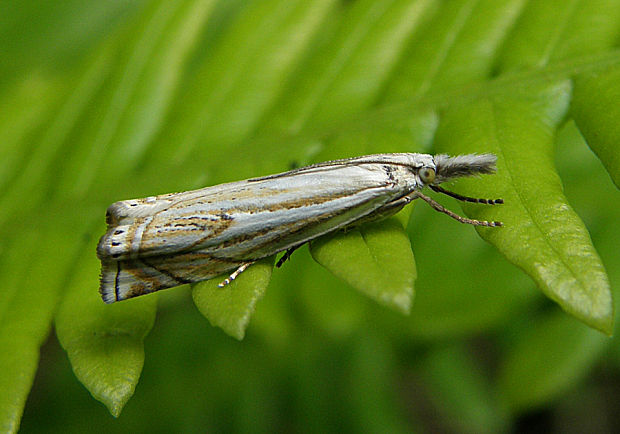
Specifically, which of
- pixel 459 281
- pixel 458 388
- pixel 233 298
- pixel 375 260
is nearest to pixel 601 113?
pixel 375 260

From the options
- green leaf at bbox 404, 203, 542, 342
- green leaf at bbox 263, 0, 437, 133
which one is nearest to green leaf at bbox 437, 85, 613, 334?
green leaf at bbox 263, 0, 437, 133

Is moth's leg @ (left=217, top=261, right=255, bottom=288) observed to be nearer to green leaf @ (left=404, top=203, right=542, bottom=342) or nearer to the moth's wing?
the moth's wing

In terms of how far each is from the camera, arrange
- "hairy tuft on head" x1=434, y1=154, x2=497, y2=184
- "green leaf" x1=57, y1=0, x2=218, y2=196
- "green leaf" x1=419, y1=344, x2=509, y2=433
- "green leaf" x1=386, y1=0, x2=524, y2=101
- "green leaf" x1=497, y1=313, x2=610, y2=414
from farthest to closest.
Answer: "green leaf" x1=419, y1=344, x2=509, y2=433
"green leaf" x1=497, y1=313, x2=610, y2=414
"green leaf" x1=57, y1=0, x2=218, y2=196
"green leaf" x1=386, y1=0, x2=524, y2=101
"hairy tuft on head" x1=434, y1=154, x2=497, y2=184

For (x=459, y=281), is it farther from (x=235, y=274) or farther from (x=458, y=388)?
(x=235, y=274)

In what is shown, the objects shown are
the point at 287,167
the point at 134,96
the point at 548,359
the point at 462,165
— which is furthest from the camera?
the point at 548,359

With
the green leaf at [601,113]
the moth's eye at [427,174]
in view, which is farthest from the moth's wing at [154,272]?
the green leaf at [601,113]

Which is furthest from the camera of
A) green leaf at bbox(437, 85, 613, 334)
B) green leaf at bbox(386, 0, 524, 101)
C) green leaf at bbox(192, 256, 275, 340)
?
green leaf at bbox(386, 0, 524, 101)
